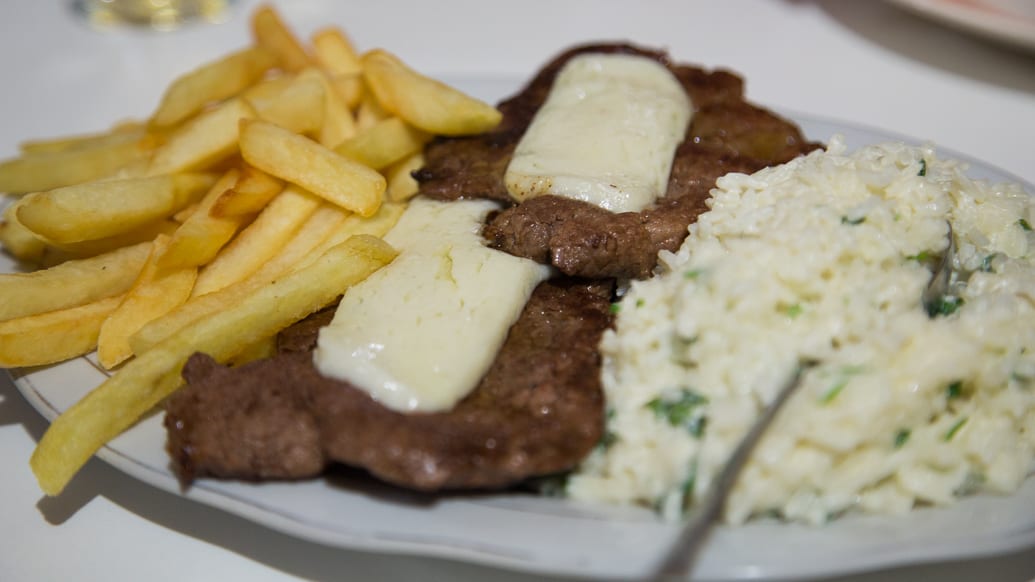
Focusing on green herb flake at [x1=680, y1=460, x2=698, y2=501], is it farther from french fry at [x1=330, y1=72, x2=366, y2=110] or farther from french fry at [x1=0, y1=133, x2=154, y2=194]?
french fry at [x1=0, y1=133, x2=154, y2=194]

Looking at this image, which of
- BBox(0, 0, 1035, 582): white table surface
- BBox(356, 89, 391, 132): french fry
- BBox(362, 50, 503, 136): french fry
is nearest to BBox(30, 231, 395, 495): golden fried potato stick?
BBox(0, 0, 1035, 582): white table surface

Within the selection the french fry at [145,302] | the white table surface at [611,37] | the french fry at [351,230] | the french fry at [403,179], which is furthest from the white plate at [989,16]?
the french fry at [145,302]

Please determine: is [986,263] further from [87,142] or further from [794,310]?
[87,142]

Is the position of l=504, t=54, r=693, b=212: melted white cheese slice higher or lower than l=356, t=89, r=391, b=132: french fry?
higher

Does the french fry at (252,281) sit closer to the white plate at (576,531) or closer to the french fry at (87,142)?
the white plate at (576,531)

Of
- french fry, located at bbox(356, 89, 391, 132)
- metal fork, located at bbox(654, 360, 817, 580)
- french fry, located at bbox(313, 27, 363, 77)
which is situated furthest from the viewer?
french fry, located at bbox(313, 27, 363, 77)

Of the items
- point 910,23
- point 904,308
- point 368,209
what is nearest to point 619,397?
point 904,308

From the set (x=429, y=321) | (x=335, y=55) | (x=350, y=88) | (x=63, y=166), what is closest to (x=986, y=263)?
(x=429, y=321)
